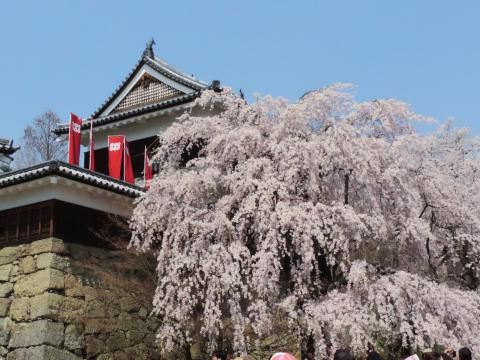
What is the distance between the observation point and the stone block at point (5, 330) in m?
12.1

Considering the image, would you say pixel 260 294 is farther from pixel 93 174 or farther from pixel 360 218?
pixel 93 174

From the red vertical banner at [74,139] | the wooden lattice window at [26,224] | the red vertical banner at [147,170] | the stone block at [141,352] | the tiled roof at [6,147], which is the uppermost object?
the tiled roof at [6,147]

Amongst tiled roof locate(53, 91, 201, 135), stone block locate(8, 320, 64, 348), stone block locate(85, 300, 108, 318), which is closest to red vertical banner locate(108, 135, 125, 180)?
tiled roof locate(53, 91, 201, 135)

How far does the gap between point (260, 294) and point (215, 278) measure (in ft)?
2.80

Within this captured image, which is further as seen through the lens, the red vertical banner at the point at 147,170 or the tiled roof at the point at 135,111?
the tiled roof at the point at 135,111

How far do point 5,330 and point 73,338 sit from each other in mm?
1445

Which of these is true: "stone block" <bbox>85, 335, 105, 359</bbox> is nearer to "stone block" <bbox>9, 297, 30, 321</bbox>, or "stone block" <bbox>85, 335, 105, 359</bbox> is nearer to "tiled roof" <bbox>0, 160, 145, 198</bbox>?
"stone block" <bbox>9, 297, 30, 321</bbox>

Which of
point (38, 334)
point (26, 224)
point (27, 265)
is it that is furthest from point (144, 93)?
point (38, 334)

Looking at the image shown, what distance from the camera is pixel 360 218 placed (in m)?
11.0

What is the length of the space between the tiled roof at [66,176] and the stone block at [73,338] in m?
2.88

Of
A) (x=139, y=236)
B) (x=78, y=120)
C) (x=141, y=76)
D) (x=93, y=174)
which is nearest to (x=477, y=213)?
(x=139, y=236)

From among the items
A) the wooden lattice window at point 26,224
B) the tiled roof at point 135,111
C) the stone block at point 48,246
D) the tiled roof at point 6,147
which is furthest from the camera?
the tiled roof at point 6,147

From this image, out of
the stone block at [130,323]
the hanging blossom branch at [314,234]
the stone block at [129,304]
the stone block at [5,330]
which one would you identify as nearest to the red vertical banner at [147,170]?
the hanging blossom branch at [314,234]

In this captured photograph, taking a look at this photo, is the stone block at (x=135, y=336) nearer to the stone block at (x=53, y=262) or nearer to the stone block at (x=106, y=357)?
the stone block at (x=106, y=357)
